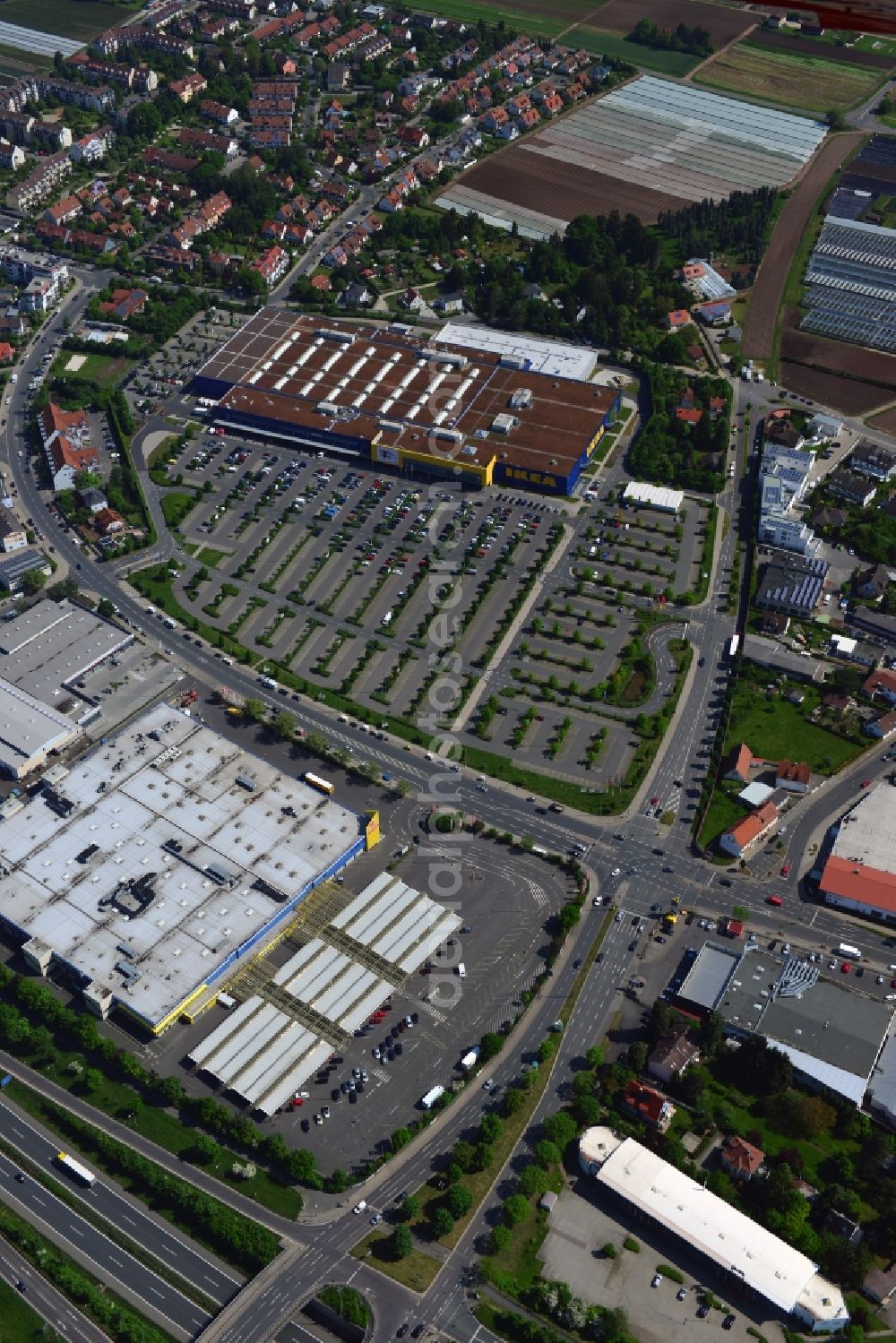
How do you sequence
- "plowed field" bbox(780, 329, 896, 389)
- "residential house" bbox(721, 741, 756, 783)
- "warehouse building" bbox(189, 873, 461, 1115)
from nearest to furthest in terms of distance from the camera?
"warehouse building" bbox(189, 873, 461, 1115) → "residential house" bbox(721, 741, 756, 783) → "plowed field" bbox(780, 329, 896, 389)

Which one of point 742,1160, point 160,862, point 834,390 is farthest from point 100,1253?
point 834,390

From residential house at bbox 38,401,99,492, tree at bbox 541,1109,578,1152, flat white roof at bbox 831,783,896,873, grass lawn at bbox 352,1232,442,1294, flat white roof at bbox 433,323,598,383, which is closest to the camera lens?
grass lawn at bbox 352,1232,442,1294

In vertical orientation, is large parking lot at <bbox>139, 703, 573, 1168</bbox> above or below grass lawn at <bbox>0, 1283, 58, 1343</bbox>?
above

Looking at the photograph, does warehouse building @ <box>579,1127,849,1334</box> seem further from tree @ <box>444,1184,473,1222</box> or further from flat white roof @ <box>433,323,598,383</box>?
flat white roof @ <box>433,323,598,383</box>

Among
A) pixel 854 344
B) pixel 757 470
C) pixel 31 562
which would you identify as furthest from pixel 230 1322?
pixel 854 344

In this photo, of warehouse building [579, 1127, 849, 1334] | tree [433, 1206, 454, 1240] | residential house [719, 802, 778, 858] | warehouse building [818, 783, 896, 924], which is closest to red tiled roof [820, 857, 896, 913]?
warehouse building [818, 783, 896, 924]

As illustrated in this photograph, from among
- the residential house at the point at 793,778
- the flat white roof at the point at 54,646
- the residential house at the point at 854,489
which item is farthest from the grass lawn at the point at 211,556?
the residential house at the point at 854,489

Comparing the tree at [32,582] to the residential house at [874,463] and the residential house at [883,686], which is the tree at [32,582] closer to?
the residential house at [883,686]
